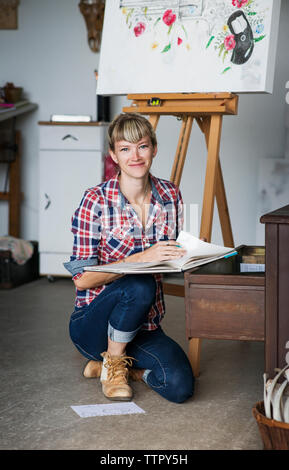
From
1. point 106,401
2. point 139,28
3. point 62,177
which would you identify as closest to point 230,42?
point 139,28

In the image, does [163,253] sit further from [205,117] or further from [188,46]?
[188,46]

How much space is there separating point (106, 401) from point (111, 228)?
0.59 metres

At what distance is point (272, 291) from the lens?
190cm

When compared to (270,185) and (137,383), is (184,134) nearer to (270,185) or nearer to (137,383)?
(137,383)

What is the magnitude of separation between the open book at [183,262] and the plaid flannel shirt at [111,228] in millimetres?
180

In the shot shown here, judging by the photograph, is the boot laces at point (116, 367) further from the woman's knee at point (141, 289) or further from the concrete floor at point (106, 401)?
the woman's knee at point (141, 289)

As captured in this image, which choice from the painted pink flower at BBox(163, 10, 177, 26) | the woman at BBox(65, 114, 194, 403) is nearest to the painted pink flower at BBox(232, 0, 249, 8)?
the painted pink flower at BBox(163, 10, 177, 26)

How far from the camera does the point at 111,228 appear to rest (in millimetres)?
2256

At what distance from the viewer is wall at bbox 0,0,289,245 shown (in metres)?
4.23

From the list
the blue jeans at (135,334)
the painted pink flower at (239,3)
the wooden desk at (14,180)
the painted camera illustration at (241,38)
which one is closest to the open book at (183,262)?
the blue jeans at (135,334)

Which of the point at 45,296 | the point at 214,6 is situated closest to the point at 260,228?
the point at 45,296

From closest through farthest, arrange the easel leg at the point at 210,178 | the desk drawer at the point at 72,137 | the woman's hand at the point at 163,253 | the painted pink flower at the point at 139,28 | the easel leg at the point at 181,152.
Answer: the woman's hand at the point at 163,253, the easel leg at the point at 210,178, the easel leg at the point at 181,152, the painted pink flower at the point at 139,28, the desk drawer at the point at 72,137

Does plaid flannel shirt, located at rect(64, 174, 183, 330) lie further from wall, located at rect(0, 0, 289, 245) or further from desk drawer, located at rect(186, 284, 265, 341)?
wall, located at rect(0, 0, 289, 245)

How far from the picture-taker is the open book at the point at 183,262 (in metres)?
1.90
